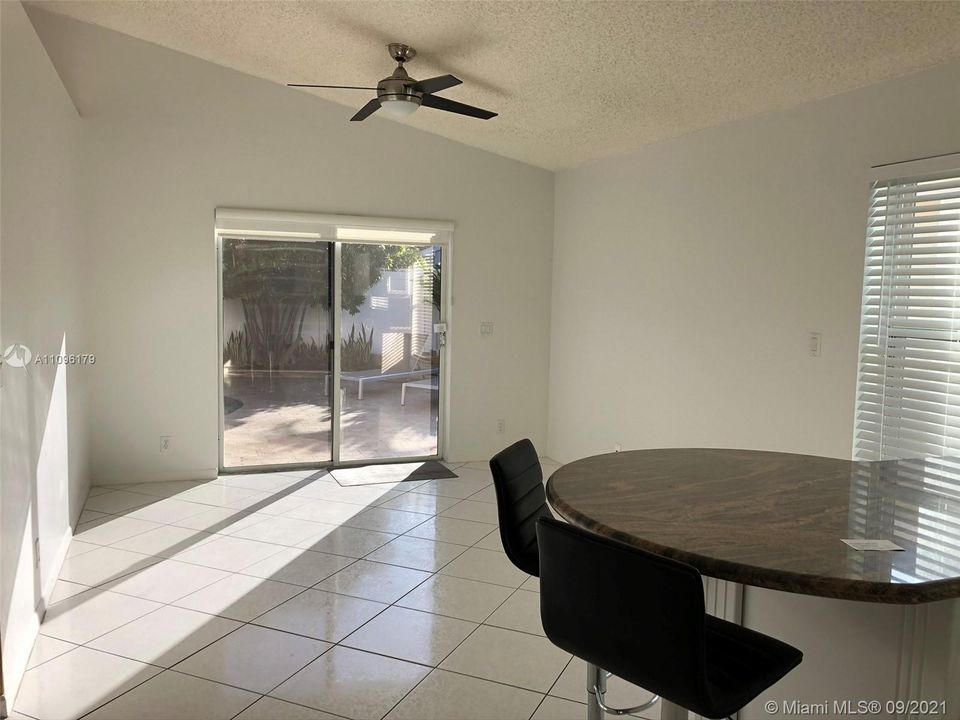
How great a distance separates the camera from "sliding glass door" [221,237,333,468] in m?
5.59

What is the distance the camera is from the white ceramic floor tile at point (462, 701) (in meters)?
2.45

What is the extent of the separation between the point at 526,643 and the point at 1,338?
7.65ft

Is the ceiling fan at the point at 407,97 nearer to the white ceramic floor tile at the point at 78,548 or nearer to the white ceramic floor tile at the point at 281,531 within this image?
the white ceramic floor tile at the point at 281,531

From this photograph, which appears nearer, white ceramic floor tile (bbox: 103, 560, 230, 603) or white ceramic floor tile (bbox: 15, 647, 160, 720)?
white ceramic floor tile (bbox: 15, 647, 160, 720)

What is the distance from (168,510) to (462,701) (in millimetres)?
2980

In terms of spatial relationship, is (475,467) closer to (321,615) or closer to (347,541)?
(347,541)

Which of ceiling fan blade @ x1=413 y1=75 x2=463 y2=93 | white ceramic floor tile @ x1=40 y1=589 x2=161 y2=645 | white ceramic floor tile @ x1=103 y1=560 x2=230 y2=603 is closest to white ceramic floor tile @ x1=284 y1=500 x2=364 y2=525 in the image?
white ceramic floor tile @ x1=103 y1=560 x2=230 y2=603

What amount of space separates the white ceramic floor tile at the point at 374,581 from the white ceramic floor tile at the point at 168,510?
1485 mm

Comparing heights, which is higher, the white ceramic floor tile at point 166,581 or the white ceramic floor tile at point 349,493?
the white ceramic floor tile at point 349,493

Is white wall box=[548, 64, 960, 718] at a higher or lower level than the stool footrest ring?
higher

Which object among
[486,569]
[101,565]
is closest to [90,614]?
[101,565]

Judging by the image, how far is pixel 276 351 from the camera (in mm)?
5715

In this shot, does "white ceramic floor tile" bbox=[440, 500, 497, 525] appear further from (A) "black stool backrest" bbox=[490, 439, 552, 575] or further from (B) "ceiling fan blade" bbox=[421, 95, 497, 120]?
(B) "ceiling fan blade" bbox=[421, 95, 497, 120]

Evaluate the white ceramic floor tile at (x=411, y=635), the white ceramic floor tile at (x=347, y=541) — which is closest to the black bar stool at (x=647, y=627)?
the white ceramic floor tile at (x=411, y=635)
